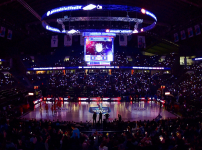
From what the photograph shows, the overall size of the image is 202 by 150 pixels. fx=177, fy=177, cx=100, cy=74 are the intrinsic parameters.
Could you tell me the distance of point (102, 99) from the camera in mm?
25953

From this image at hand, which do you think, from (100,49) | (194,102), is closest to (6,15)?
(100,49)

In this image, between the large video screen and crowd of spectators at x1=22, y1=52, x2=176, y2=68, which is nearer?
the large video screen

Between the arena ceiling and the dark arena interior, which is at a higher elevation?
the arena ceiling

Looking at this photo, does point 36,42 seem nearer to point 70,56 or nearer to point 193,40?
point 70,56

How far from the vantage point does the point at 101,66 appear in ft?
105

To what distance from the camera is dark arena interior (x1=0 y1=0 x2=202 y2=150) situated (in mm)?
15367

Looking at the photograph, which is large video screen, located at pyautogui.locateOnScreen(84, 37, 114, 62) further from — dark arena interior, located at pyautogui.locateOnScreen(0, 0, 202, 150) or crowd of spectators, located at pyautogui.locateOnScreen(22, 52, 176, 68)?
crowd of spectators, located at pyautogui.locateOnScreen(22, 52, 176, 68)

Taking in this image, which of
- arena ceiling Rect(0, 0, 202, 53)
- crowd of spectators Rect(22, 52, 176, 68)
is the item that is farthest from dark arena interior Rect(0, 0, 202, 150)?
crowd of spectators Rect(22, 52, 176, 68)

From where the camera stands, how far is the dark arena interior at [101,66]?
15367mm

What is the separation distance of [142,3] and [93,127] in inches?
692

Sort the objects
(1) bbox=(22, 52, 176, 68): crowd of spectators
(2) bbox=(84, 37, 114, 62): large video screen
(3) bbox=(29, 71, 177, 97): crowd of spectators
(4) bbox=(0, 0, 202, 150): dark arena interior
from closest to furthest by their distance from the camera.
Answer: (4) bbox=(0, 0, 202, 150): dark arena interior, (2) bbox=(84, 37, 114, 62): large video screen, (3) bbox=(29, 71, 177, 97): crowd of spectators, (1) bbox=(22, 52, 176, 68): crowd of spectators

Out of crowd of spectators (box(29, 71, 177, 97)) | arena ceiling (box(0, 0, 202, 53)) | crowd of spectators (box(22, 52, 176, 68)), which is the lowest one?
crowd of spectators (box(29, 71, 177, 97))

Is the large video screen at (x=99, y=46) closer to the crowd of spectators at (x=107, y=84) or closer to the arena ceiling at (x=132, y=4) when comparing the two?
the arena ceiling at (x=132, y=4)

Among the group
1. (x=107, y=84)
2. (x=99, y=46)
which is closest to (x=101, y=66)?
(x=107, y=84)
